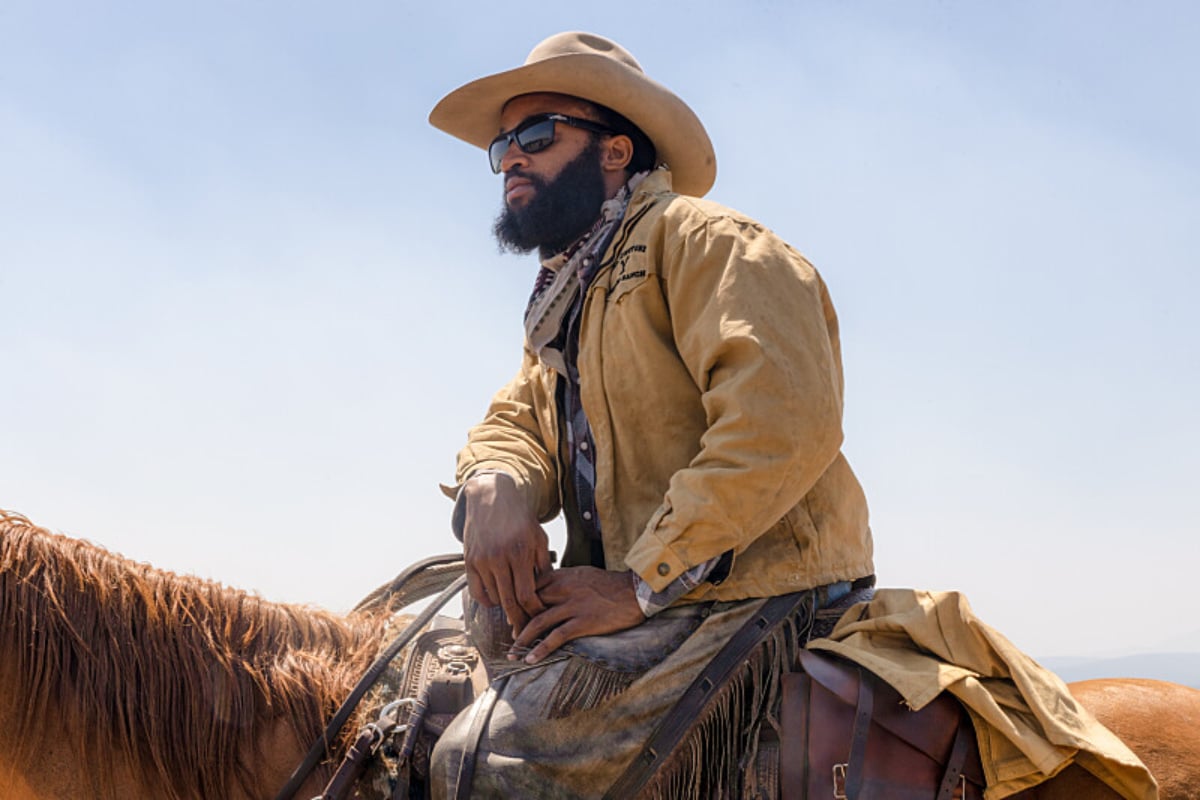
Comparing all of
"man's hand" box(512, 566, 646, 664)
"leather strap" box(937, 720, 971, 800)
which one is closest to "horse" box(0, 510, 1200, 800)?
"leather strap" box(937, 720, 971, 800)

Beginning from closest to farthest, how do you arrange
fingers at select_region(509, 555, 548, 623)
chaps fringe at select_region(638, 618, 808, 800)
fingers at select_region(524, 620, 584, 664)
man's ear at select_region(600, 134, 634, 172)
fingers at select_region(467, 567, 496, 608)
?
chaps fringe at select_region(638, 618, 808, 800) < fingers at select_region(524, 620, 584, 664) < fingers at select_region(509, 555, 548, 623) < fingers at select_region(467, 567, 496, 608) < man's ear at select_region(600, 134, 634, 172)

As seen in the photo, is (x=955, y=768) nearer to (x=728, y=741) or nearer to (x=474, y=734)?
(x=728, y=741)

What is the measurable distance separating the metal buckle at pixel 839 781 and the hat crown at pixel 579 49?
2653 mm

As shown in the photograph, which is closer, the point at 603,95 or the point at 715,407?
the point at 715,407

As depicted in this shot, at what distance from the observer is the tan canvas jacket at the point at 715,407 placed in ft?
9.30

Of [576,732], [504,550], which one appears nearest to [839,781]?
[576,732]

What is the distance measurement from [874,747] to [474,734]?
1122 millimetres

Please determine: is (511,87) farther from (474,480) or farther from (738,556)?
(738,556)

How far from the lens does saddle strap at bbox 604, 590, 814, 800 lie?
281 centimetres

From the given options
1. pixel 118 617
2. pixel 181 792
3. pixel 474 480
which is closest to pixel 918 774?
pixel 474 480

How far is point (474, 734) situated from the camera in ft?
9.30

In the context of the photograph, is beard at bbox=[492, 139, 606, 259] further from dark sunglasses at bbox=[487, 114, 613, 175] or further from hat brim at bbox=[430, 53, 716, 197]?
hat brim at bbox=[430, 53, 716, 197]

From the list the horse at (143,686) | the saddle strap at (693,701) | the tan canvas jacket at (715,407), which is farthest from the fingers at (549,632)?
the horse at (143,686)

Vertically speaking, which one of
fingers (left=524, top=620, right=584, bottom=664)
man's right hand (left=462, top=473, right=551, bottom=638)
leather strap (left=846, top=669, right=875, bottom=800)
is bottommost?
leather strap (left=846, top=669, right=875, bottom=800)
